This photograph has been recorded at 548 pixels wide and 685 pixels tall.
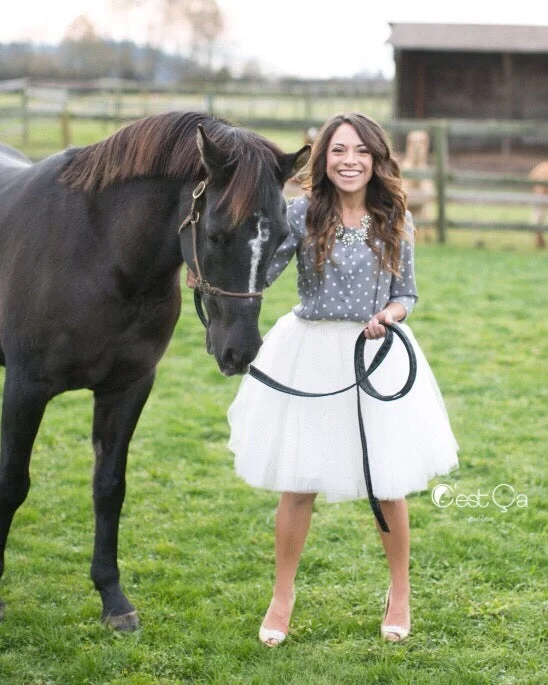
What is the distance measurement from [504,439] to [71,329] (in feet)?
9.62

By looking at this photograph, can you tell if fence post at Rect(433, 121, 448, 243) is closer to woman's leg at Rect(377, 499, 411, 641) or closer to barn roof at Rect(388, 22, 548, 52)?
barn roof at Rect(388, 22, 548, 52)

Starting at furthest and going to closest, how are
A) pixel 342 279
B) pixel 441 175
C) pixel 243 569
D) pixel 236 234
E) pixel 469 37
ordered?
pixel 469 37 < pixel 441 175 < pixel 243 569 < pixel 342 279 < pixel 236 234

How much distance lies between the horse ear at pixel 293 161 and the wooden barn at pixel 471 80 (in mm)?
14907

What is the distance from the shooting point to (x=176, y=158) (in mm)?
2713

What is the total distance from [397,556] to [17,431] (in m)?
1.40

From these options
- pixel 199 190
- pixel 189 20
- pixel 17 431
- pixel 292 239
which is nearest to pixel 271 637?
pixel 17 431

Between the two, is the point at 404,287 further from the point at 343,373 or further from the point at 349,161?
the point at 349,161

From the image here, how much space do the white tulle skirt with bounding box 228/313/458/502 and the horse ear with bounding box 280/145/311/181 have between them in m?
0.62

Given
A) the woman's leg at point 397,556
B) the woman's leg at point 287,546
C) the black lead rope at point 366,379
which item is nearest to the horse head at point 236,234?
the black lead rope at point 366,379

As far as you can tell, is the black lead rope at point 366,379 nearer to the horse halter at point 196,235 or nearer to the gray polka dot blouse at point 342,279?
the gray polka dot blouse at point 342,279

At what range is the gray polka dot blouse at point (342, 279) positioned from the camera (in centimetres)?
296

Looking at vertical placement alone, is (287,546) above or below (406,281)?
below

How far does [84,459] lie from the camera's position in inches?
184

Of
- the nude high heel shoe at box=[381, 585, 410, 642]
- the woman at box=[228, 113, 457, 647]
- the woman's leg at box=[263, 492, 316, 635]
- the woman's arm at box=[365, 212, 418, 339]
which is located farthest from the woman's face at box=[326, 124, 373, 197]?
the nude high heel shoe at box=[381, 585, 410, 642]
